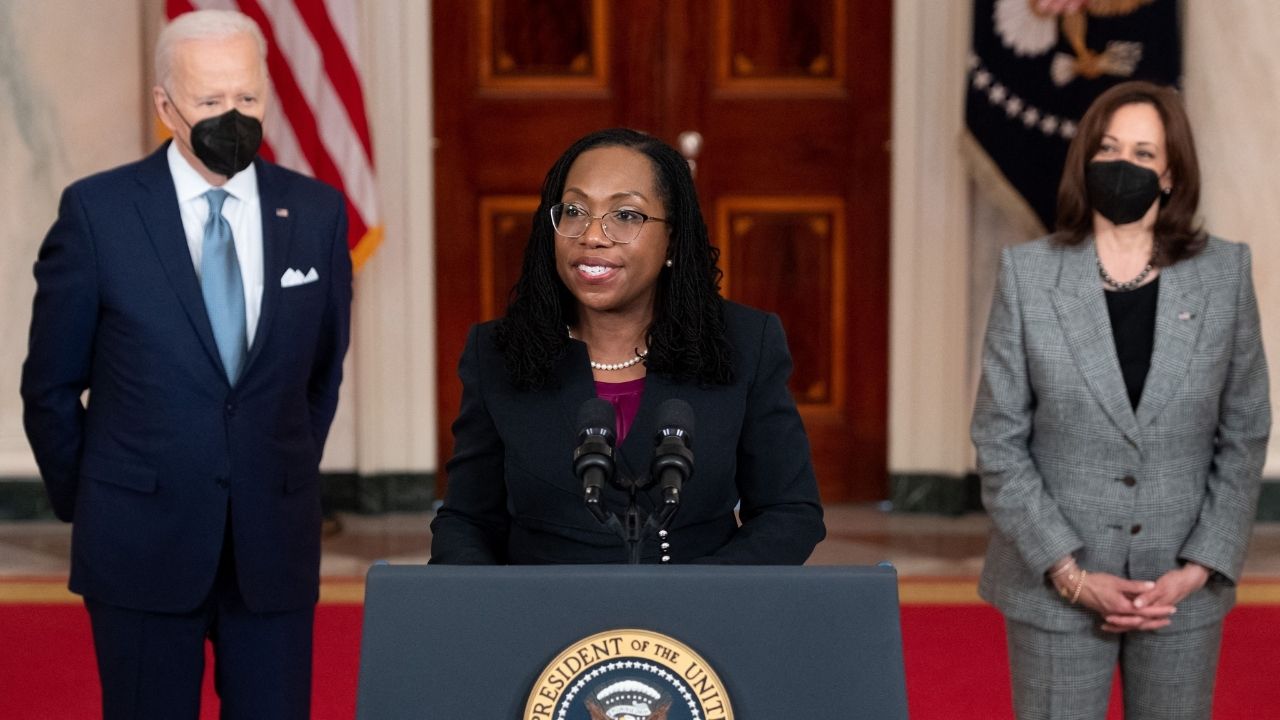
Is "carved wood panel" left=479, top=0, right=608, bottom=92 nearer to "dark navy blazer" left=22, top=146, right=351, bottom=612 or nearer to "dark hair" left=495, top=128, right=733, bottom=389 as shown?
"dark navy blazer" left=22, top=146, right=351, bottom=612

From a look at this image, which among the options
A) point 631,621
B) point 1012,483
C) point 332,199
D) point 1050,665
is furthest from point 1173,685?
point 332,199

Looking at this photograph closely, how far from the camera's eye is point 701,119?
21.5ft

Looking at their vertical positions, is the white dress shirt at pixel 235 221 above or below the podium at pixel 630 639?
above

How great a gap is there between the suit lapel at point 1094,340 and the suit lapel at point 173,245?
1.52 metres

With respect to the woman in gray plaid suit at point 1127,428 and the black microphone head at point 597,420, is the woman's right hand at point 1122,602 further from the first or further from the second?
the black microphone head at point 597,420

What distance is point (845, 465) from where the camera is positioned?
6.70 meters

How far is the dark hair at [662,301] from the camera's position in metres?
2.31

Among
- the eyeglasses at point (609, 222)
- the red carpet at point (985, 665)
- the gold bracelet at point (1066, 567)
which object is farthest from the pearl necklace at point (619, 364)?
the red carpet at point (985, 665)

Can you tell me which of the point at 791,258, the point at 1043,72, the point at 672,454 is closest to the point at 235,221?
the point at 672,454

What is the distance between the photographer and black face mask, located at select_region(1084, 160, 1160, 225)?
2.86 metres

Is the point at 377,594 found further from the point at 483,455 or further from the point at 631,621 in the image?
the point at 483,455

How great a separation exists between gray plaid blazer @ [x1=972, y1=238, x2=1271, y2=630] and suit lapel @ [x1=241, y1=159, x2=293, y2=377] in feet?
4.35

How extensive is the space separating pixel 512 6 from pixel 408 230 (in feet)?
3.33

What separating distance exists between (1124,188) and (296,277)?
152cm
